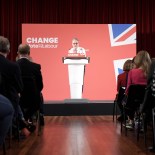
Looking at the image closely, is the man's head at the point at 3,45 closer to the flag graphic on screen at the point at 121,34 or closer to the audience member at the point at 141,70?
the audience member at the point at 141,70

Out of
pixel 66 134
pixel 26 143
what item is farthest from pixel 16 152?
pixel 66 134

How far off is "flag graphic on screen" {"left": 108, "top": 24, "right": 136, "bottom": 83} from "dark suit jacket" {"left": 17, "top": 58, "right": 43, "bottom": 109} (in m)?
4.46

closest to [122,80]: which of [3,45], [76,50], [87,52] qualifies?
[76,50]

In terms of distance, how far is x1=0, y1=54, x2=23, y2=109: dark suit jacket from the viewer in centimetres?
353

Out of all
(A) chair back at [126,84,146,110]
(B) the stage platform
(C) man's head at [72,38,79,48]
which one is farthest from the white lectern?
(A) chair back at [126,84,146,110]

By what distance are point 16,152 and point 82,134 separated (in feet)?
4.86

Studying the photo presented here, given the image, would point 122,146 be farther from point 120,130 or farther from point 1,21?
point 1,21

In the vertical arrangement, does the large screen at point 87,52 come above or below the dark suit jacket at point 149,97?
above

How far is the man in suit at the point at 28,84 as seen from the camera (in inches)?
174

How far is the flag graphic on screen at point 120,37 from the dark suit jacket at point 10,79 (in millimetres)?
5428

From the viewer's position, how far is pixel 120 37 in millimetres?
8953

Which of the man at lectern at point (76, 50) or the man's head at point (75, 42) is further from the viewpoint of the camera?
the man's head at point (75, 42)

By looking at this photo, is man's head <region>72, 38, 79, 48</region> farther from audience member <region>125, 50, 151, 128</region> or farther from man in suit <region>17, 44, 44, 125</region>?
audience member <region>125, 50, 151, 128</region>

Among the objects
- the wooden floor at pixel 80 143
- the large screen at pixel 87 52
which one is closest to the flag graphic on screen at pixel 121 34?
the large screen at pixel 87 52
